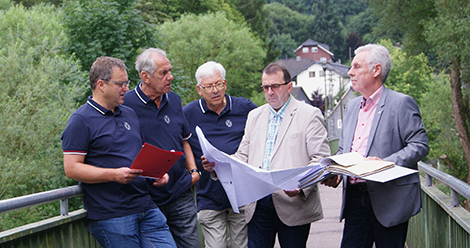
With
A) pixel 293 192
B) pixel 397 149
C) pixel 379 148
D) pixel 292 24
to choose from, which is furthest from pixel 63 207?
pixel 292 24

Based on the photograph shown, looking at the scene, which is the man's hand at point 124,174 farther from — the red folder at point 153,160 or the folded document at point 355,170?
the folded document at point 355,170

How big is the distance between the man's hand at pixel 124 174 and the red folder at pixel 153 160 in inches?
1.2

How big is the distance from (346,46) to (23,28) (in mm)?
106422

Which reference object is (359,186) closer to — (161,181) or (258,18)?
(161,181)

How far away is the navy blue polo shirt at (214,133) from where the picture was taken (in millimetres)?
4391

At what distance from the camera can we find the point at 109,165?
3135 mm

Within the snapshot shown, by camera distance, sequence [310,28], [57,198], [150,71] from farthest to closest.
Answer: [310,28]
[150,71]
[57,198]

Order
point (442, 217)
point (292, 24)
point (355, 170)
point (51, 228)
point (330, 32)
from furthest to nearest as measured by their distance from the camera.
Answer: point (292, 24) < point (330, 32) < point (442, 217) < point (51, 228) < point (355, 170)

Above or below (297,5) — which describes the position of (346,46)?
below

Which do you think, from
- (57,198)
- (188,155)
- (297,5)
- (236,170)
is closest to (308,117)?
(236,170)

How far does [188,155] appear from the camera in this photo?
4.25m

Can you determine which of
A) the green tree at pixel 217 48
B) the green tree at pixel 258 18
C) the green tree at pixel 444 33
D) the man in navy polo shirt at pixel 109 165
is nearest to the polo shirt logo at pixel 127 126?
the man in navy polo shirt at pixel 109 165

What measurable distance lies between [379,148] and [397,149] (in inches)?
4.7

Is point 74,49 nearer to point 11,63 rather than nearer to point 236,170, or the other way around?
point 11,63
